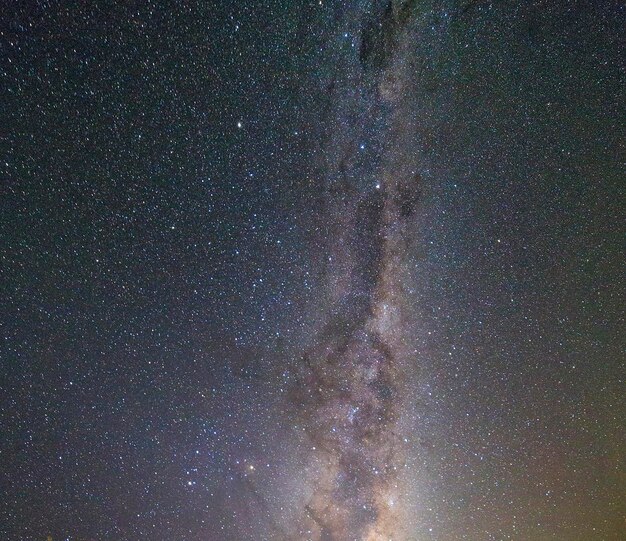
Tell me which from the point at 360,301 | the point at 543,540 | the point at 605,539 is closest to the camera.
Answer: the point at 360,301

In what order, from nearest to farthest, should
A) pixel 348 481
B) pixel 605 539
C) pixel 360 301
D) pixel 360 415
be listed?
pixel 360 301 < pixel 360 415 < pixel 348 481 < pixel 605 539

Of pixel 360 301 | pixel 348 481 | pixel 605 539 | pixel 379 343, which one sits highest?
pixel 360 301

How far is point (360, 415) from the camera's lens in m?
3.51

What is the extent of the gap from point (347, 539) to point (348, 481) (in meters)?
0.70

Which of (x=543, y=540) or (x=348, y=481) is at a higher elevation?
(x=348, y=481)

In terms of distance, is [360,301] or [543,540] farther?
[543,540]

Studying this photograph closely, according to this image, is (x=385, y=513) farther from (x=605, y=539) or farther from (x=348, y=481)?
(x=605, y=539)

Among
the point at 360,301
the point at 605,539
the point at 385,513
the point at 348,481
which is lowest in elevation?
the point at 605,539

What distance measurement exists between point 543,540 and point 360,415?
269 cm

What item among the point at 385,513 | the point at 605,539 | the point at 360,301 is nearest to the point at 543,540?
the point at 605,539

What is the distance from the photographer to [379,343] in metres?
3.25

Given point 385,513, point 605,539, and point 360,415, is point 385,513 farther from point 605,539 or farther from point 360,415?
point 605,539

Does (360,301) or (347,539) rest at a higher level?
(360,301)

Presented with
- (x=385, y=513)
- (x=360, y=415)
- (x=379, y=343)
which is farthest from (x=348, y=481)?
(x=379, y=343)
